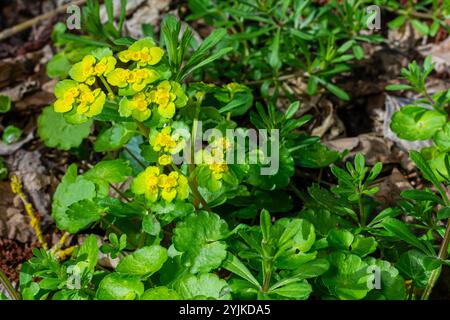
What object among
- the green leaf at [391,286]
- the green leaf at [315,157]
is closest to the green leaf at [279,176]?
the green leaf at [315,157]

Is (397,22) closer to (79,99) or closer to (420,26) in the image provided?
(420,26)

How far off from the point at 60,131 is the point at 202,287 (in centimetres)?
133

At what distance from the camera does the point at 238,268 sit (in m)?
1.90

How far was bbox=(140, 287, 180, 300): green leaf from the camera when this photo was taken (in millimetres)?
1817

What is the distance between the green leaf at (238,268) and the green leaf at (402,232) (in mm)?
480

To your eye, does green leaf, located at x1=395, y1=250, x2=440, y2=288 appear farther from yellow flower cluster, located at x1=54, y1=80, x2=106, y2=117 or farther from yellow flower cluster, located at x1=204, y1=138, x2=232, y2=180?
yellow flower cluster, located at x1=54, y1=80, x2=106, y2=117

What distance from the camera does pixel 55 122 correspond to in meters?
2.84

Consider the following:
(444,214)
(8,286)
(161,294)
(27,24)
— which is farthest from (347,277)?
(27,24)

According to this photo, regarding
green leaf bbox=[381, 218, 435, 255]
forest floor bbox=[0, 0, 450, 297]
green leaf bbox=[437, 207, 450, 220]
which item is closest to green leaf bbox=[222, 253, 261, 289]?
green leaf bbox=[381, 218, 435, 255]

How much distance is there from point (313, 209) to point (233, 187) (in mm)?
419

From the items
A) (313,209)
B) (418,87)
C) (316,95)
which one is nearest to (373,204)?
(313,209)

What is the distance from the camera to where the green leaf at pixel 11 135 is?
2.93m

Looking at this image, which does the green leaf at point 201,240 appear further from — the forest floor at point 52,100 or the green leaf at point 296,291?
the forest floor at point 52,100
